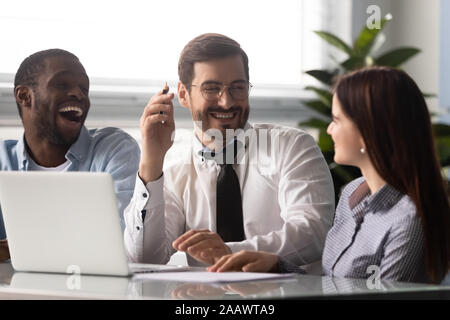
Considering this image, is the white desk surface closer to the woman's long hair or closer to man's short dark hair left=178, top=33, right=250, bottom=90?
the woman's long hair

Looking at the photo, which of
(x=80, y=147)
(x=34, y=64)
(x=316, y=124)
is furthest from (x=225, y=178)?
(x=316, y=124)

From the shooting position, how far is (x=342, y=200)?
1853mm

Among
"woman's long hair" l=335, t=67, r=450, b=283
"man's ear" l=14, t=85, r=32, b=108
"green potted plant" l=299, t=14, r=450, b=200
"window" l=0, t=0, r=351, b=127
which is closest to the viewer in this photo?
"woman's long hair" l=335, t=67, r=450, b=283

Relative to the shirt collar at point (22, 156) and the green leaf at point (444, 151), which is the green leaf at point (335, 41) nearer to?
the green leaf at point (444, 151)

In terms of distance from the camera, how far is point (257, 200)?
2.29 m

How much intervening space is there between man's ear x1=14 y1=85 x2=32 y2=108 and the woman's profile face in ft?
4.30

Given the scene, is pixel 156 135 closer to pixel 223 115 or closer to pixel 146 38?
pixel 223 115

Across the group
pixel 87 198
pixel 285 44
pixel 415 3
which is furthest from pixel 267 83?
pixel 87 198

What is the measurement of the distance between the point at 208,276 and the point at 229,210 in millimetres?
810

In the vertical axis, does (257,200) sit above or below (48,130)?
below

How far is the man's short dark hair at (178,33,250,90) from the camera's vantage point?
2.37m

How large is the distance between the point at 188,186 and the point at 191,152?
13 cm

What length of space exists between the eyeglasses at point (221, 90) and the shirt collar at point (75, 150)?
16.8 inches

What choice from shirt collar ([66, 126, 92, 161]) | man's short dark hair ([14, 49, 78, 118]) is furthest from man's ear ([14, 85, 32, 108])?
shirt collar ([66, 126, 92, 161])
